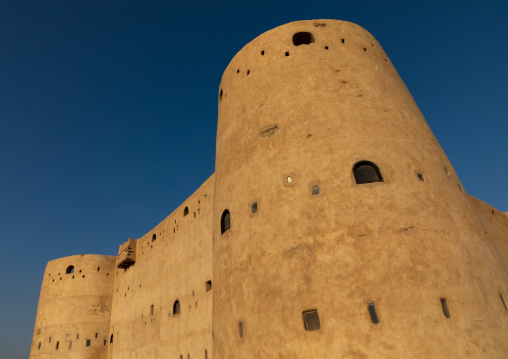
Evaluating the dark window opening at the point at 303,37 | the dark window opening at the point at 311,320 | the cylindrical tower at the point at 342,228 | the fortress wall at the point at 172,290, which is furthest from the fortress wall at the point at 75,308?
the dark window opening at the point at 311,320

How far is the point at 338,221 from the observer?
208 inches

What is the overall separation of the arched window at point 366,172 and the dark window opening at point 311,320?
2109mm

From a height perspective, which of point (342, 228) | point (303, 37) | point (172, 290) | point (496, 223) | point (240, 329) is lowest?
point (240, 329)

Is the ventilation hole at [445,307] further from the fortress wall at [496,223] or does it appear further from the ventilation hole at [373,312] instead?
the fortress wall at [496,223]

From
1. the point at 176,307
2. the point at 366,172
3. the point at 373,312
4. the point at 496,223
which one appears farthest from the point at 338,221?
the point at 496,223

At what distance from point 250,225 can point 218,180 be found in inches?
74.2

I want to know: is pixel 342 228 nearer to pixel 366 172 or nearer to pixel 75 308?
pixel 366 172

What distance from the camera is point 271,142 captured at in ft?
21.6

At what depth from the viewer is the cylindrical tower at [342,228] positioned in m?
4.55

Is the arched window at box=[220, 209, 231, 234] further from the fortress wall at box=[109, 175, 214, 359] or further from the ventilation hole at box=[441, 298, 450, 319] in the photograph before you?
the fortress wall at box=[109, 175, 214, 359]

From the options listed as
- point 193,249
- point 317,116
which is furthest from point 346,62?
point 193,249

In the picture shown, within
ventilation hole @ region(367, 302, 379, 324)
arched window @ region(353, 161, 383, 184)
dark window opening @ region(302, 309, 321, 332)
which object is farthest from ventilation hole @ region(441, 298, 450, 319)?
arched window @ region(353, 161, 383, 184)

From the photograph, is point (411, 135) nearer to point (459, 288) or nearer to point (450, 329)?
point (459, 288)

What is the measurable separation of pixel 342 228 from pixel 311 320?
1.37m
